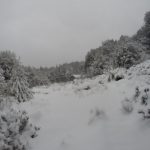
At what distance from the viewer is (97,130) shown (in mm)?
A: 4566

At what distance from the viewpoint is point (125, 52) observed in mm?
19891

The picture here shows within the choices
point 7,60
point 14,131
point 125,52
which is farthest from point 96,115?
point 125,52

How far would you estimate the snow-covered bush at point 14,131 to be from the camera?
4082 mm

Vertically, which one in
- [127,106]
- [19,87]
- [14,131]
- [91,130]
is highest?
[19,87]

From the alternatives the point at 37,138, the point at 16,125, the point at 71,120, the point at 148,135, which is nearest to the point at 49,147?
the point at 37,138

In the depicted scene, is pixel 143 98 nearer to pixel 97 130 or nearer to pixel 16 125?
pixel 97 130

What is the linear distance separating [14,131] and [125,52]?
16973 mm

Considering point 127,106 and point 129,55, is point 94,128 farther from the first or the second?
point 129,55

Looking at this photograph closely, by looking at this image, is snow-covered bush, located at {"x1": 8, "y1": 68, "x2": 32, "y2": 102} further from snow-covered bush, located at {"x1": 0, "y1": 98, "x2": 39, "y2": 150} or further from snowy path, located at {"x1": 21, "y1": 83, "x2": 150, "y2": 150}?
snow-covered bush, located at {"x1": 0, "y1": 98, "x2": 39, "y2": 150}

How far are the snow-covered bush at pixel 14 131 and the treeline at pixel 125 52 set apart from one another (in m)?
14.5

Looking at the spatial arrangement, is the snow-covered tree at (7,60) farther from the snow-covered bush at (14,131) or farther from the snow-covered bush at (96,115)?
the snow-covered bush at (96,115)

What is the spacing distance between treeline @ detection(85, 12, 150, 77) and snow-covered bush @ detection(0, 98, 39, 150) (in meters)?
14.5

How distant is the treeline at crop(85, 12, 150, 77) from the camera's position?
19.4 meters

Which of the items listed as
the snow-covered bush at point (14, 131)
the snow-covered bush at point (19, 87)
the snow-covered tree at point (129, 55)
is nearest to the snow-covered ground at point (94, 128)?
the snow-covered bush at point (14, 131)
